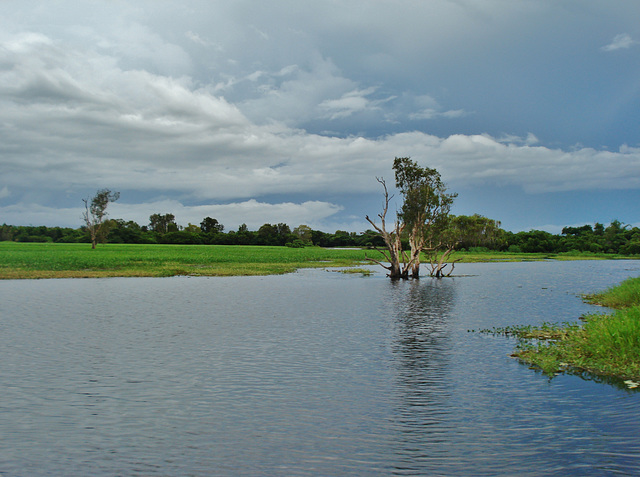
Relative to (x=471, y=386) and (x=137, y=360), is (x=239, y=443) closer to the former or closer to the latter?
(x=471, y=386)

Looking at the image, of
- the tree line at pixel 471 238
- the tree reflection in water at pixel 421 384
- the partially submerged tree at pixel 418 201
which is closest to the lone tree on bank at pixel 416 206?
the partially submerged tree at pixel 418 201

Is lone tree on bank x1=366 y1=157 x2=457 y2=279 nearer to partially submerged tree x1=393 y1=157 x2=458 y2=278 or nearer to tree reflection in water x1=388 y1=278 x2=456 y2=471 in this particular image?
partially submerged tree x1=393 y1=157 x2=458 y2=278

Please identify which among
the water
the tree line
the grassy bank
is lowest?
the water

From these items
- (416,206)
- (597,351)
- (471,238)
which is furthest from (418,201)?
(471,238)

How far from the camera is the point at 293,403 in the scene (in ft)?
39.7

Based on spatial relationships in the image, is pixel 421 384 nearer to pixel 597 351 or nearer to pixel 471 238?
pixel 597 351

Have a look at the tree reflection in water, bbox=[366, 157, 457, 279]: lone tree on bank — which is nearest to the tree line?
bbox=[366, 157, 457, 279]: lone tree on bank

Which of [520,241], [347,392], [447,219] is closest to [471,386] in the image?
[347,392]

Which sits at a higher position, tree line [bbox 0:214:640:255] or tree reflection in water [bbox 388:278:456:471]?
tree line [bbox 0:214:640:255]

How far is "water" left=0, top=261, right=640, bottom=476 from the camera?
8805 mm

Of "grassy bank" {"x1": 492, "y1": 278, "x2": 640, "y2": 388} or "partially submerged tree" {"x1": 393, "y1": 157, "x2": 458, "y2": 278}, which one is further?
"partially submerged tree" {"x1": 393, "y1": 157, "x2": 458, "y2": 278}

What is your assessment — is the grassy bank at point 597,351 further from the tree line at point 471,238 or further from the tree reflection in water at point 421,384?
the tree line at point 471,238

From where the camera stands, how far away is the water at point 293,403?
347 inches

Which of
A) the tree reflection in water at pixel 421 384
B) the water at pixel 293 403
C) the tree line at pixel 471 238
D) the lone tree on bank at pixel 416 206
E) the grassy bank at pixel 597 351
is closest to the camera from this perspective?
the water at pixel 293 403
